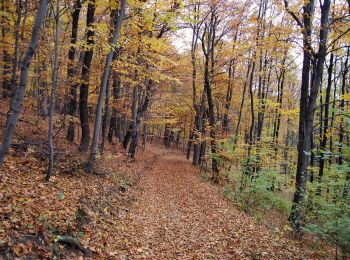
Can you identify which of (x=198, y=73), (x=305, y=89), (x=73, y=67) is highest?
(x=198, y=73)

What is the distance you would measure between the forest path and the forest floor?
3 cm

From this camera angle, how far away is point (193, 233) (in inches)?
318

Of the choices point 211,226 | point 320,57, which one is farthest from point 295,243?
point 320,57

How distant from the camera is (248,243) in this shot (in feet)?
23.7

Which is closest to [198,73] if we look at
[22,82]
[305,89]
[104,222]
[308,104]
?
[305,89]

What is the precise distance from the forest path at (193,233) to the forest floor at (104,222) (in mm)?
26

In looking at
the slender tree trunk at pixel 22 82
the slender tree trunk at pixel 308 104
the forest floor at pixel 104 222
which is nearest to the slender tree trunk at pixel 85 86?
the forest floor at pixel 104 222

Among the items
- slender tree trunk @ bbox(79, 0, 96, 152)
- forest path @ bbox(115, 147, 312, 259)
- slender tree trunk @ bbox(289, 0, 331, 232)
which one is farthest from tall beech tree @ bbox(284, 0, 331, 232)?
slender tree trunk @ bbox(79, 0, 96, 152)

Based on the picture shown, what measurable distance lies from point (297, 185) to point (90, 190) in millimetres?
6996

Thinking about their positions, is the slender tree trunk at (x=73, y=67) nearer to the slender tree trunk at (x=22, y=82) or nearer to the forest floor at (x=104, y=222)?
the forest floor at (x=104, y=222)

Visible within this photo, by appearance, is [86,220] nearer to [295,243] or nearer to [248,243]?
[248,243]

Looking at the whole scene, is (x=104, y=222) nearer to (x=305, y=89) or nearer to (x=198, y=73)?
(x=305, y=89)

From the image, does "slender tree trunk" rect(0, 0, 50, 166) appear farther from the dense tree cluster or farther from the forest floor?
the forest floor

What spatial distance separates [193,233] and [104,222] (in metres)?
2.79
